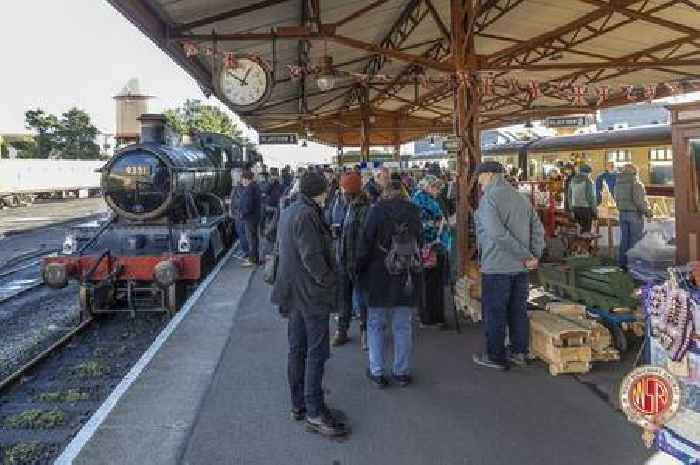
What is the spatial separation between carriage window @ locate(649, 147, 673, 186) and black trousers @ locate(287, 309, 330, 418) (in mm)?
15261

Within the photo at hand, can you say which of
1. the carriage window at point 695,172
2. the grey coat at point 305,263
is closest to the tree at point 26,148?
the grey coat at point 305,263

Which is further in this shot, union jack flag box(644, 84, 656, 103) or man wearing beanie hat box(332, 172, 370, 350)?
union jack flag box(644, 84, 656, 103)

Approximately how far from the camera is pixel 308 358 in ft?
14.9

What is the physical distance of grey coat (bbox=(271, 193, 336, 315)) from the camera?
4.37m

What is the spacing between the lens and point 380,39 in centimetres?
1422

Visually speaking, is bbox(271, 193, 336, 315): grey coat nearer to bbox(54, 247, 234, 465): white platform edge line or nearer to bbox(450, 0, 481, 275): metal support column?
bbox(54, 247, 234, 465): white platform edge line

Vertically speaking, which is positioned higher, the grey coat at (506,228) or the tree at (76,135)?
the tree at (76,135)

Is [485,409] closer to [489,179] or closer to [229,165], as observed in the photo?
[489,179]

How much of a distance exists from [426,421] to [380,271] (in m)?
1.24

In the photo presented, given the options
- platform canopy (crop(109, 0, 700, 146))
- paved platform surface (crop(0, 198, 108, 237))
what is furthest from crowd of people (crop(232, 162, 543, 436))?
paved platform surface (crop(0, 198, 108, 237))

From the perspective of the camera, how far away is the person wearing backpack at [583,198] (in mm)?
11992

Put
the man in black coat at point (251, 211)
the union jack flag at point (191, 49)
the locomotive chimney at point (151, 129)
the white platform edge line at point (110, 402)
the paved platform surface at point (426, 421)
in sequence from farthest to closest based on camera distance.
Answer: the man in black coat at point (251, 211)
the locomotive chimney at point (151, 129)
the union jack flag at point (191, 49)
the white platform edge line at point (110, 402)
the paved platform surface at point (426, 421)

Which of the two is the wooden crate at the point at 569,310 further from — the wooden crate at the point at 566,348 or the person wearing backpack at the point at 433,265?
the person wearing backpack at the point at 433,265

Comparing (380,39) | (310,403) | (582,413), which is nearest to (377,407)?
(310,403)
